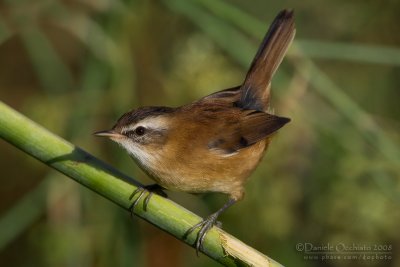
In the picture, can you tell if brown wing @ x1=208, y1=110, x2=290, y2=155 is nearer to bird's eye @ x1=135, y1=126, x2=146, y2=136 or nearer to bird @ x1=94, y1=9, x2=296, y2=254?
bird @ x1=94, y1=9, x2=296, y2=254

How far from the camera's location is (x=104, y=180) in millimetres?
2875

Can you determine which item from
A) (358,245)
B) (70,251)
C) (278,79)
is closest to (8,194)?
(70,251)

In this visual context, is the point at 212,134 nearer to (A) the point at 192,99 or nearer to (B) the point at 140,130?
(B) the point at 140,130

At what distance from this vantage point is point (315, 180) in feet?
15.8

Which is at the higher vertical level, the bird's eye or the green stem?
the bird's eye

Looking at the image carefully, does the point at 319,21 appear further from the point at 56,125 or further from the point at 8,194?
the point at 8,194

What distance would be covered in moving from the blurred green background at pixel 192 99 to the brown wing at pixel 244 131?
1.30 ft

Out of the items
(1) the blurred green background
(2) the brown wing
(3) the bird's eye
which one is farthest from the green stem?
(1) the blurred green background

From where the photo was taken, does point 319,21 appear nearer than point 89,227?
No

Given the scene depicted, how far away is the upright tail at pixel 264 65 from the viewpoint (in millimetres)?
4566

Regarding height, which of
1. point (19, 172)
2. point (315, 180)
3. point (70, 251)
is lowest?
point (70, 251)

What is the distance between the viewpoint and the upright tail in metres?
4.57

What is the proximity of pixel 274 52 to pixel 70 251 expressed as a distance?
1.79m

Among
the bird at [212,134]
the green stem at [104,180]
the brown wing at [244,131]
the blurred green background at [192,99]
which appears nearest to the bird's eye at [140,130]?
the bird at [212,134]
